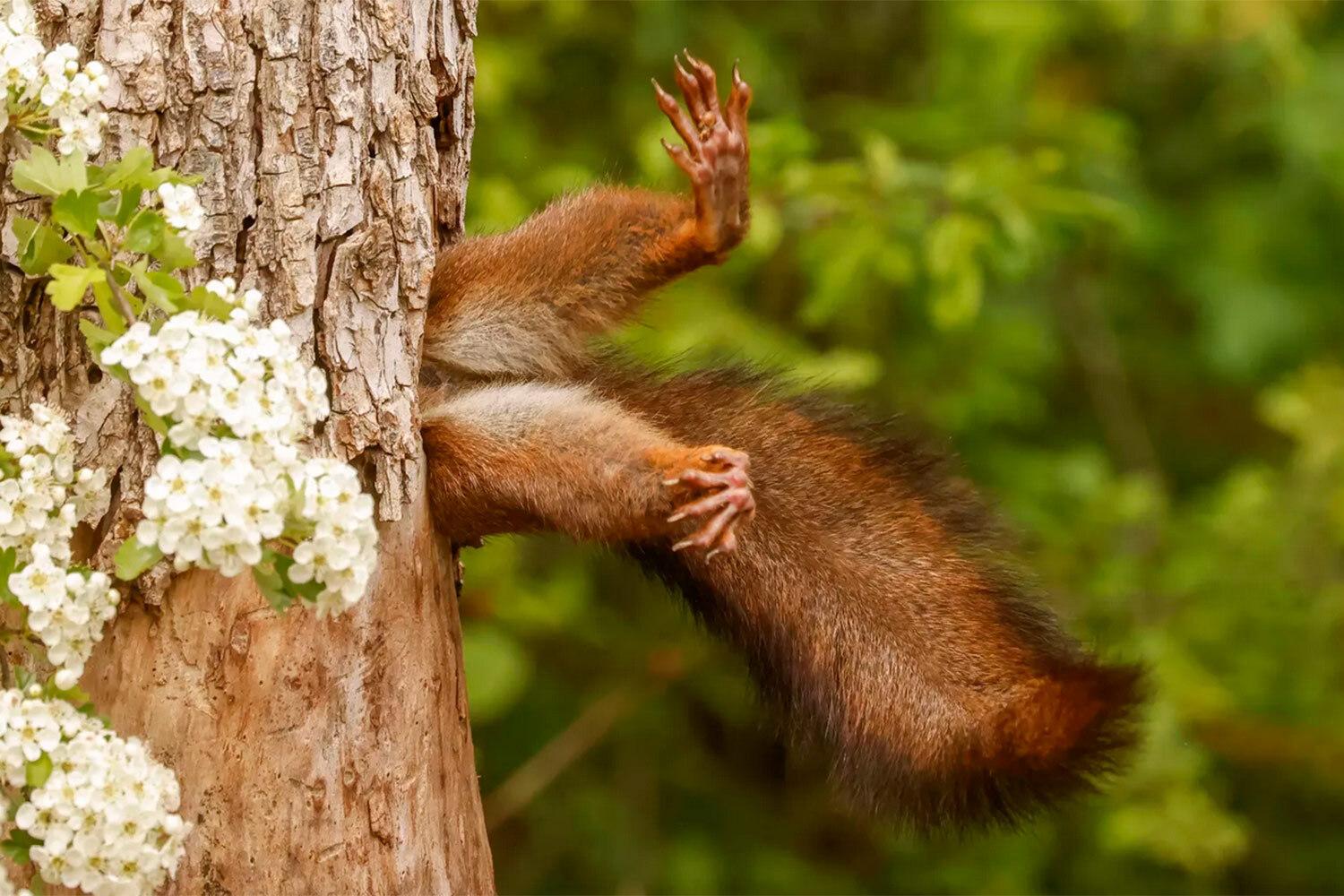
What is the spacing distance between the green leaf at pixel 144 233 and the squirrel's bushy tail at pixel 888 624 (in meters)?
0.94

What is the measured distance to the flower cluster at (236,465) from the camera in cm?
163

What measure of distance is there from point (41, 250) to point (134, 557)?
1.41 ft

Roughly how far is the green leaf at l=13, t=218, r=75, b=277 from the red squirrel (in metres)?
0.63

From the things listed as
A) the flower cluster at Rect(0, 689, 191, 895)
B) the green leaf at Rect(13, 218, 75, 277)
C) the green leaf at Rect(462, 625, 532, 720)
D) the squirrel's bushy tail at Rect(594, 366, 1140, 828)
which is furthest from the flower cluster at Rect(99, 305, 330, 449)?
the green leaf at Rect(462, 625, 532, 720)

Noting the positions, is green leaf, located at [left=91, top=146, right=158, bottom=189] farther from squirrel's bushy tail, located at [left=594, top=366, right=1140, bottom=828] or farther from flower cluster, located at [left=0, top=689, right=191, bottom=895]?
squirrel's bushy tail, located at [left=594, top=366, right=1140, bottom=828]

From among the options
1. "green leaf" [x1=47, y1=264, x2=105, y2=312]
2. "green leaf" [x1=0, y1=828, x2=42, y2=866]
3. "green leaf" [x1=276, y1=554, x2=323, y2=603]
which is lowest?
"green leaf" [x1=0, y1=828, x2=42, y2=866]

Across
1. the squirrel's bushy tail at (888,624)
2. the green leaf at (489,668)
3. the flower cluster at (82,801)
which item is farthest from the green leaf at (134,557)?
the green leaf at (489,668)

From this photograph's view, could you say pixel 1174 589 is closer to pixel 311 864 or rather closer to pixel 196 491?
pixel 311 864

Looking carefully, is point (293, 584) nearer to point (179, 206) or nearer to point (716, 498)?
point (179, 206)

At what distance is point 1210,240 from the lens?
5.12 meters

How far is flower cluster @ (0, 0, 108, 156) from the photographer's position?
1.84 meters

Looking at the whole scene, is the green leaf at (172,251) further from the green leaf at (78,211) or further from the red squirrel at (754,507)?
the red squirrel at (754,507)

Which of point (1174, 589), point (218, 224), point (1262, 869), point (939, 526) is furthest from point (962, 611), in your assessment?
point (1262, 869)

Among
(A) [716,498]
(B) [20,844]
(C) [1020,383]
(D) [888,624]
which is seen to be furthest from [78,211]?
(C) [1020,383]
